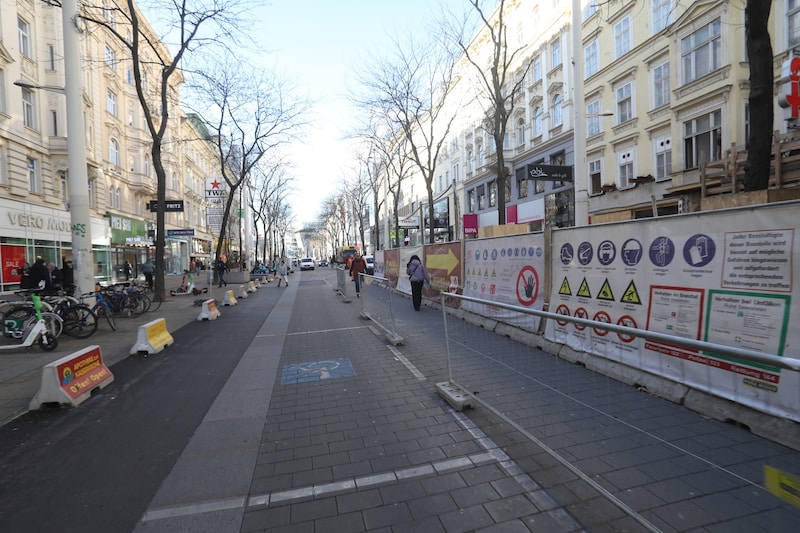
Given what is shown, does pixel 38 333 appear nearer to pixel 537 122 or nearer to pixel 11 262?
pixel 11 262

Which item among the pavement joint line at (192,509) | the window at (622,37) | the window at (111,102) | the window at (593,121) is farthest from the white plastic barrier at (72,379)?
the window at (111,102)

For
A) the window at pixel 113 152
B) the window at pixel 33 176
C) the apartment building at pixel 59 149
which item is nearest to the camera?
the apartment building at pixel 59 149

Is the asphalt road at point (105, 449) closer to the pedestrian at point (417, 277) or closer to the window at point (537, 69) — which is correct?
the pedestrian at point (417, 277)

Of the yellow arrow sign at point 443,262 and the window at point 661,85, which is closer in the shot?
the yellow arrow sign at point 443,262

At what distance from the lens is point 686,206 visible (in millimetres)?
15359

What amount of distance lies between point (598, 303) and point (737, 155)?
11910 millimetres

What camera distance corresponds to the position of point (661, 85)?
19172 mm

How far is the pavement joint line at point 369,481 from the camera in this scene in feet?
10.1

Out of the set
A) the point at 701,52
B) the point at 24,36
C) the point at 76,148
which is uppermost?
the point at 24,36

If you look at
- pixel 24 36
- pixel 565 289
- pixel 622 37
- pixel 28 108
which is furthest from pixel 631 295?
pixel 24 36

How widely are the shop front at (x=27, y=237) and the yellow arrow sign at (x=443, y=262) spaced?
12.8m

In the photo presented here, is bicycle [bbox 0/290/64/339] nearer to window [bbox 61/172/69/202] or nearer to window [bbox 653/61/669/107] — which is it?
window [bbox 61/172/69/202]

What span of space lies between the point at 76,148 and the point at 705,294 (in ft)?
45.0

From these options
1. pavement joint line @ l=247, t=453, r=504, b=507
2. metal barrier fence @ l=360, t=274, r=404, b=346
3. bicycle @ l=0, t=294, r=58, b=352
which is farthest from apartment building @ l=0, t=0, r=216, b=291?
pavement joint line @ l=247, t=453, r=504, b=507
